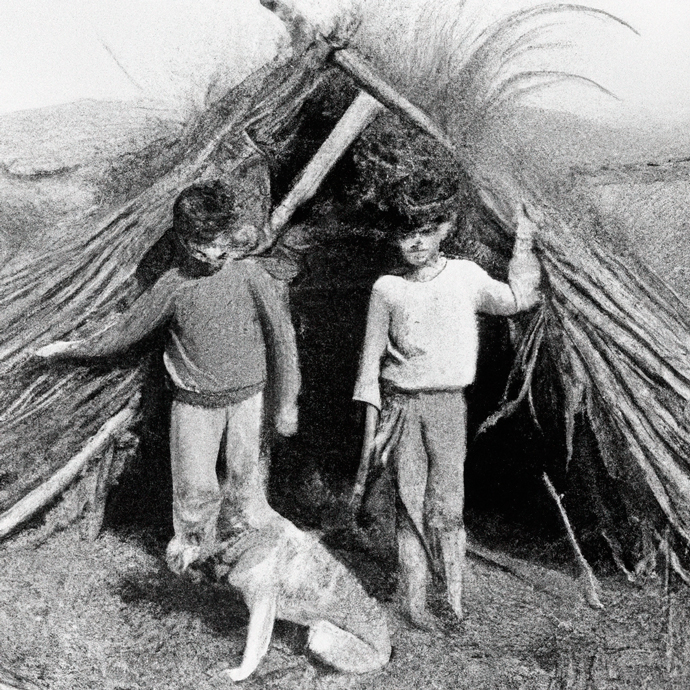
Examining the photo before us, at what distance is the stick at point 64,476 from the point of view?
4.55 m

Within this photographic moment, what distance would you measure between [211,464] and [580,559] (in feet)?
4.88

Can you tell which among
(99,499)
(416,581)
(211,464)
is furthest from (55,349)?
(416,581)

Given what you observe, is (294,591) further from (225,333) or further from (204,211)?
(204,211)

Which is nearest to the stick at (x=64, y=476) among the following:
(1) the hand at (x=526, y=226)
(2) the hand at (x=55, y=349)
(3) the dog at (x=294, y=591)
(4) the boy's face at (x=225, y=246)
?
(2) the hand at (x=55, y=349)

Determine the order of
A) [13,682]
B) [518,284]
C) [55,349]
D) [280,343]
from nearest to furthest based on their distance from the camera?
[518,284], [13,682], [280,343], [55,349]

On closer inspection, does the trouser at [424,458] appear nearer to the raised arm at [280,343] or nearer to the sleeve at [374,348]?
the sleeve at [374,348]

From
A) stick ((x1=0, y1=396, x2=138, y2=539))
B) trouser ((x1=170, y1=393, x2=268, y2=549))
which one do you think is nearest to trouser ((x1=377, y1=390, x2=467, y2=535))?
trouser ((x1=170, y1=393, x2=268, y2=549))

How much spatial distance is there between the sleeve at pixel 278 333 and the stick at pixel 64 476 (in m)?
0.67

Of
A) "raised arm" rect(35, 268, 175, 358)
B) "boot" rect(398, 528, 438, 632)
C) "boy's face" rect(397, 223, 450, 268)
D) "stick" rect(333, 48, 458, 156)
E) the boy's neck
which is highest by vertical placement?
"stick" rect(333, 48, 458, 156)

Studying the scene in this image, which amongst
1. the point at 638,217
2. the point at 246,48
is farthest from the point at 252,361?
the point at 638,217

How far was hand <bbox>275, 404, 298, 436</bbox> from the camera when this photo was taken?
431 cm

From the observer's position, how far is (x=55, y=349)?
4.46 m

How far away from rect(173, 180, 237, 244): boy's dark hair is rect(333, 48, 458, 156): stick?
2.17 feet

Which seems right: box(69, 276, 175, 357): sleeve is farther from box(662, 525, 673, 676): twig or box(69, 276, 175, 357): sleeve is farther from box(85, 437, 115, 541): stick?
box(662, 525, 673, 676): twig
